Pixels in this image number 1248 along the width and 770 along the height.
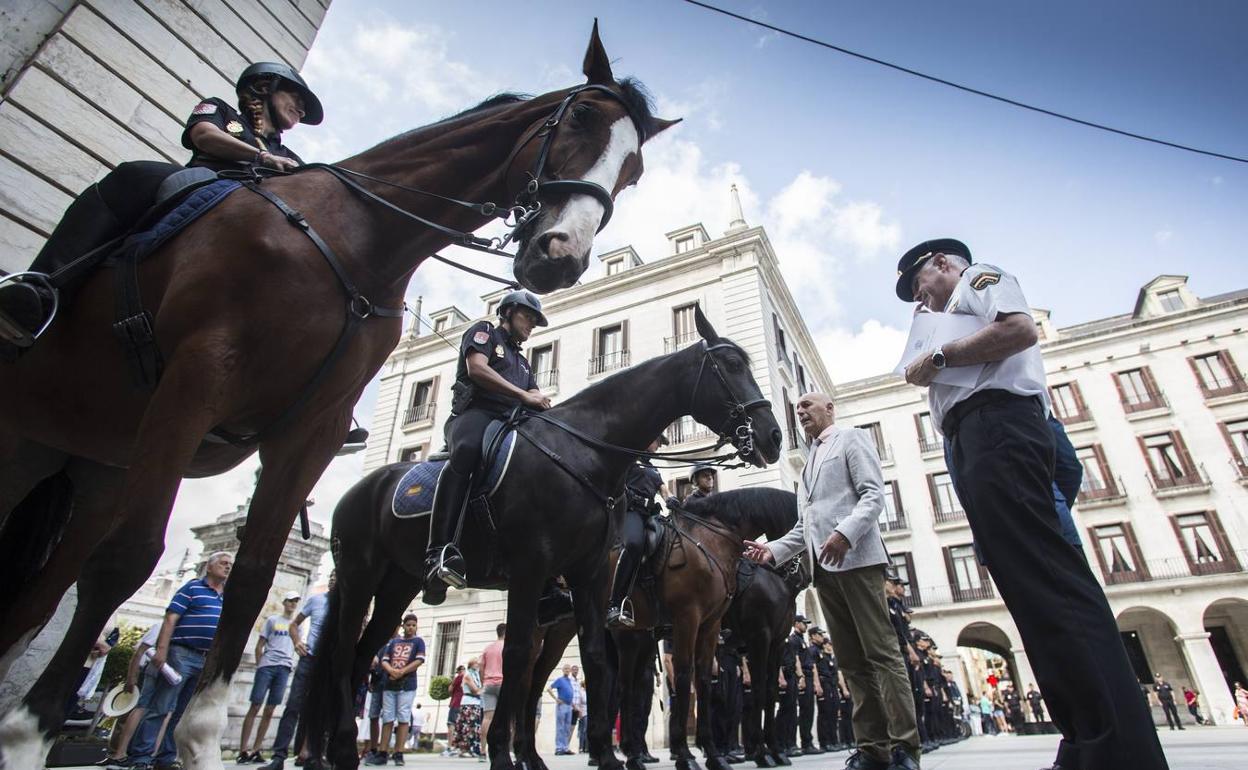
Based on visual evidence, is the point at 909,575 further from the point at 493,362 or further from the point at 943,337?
the point at 943,337

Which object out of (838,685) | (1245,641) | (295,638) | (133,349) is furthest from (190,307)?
(1245,641)

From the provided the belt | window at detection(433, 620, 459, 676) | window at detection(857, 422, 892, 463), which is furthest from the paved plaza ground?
window at detection(857, 422, 892, 463)

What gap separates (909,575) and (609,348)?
1749cm

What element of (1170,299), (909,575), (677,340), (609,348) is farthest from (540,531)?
(1170,299)

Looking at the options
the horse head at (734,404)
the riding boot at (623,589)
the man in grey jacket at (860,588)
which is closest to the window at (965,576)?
the riding boot at (623,589)

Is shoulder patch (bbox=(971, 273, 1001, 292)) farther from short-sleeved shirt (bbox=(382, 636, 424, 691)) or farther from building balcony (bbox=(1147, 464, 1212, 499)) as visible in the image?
building balcony (bbox=(1147, 464, 1212, 499))

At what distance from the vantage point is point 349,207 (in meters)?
2.43

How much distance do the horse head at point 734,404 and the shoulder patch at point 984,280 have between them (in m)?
1.87

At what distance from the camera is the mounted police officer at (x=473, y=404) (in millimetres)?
3506

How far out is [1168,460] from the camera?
2675 cm

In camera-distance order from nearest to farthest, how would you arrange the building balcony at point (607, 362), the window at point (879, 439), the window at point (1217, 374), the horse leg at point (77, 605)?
the horse leg at point (77, 605) < the building balcony at point (607, 362) < the window at point (1217, 374) < the window at point (879, 439)

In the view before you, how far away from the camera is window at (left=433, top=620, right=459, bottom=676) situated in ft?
69.3

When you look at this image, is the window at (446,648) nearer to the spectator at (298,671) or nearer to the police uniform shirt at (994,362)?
the spectator at (298,671)

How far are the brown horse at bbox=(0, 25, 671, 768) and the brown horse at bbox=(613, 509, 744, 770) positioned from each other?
377cm
